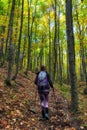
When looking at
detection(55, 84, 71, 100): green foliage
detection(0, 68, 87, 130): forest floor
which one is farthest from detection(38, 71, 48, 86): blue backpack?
detection(55, 84, 71, 100): green foliage

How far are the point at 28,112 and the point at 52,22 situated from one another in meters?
25.0

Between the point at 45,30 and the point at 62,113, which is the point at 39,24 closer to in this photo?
the point at 45,30

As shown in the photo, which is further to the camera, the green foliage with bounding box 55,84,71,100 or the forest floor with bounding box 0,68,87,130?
the green foliage with bounding box 55,84,71,100

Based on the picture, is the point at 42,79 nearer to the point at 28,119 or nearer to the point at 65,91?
the point at 28,119

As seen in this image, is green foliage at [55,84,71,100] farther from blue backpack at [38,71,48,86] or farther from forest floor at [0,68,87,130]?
blue backpack at [38,71,48,86]

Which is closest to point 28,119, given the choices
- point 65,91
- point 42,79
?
point 42,79

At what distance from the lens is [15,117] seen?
9227mm

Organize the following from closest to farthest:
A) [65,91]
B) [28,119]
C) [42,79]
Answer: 1. [28,119]
2. [42,79]
3. [65,91]

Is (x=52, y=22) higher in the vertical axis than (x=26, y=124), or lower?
higher

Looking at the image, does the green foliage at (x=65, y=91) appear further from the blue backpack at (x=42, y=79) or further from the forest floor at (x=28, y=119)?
the blue backpack at (x=42, y=79)

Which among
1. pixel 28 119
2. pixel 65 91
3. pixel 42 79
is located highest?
pixel 42 79

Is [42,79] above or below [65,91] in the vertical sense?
above

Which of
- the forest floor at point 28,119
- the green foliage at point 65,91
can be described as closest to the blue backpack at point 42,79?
the forest floor at point 28,119

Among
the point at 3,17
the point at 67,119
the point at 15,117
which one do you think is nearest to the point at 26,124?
the point at 15,117
